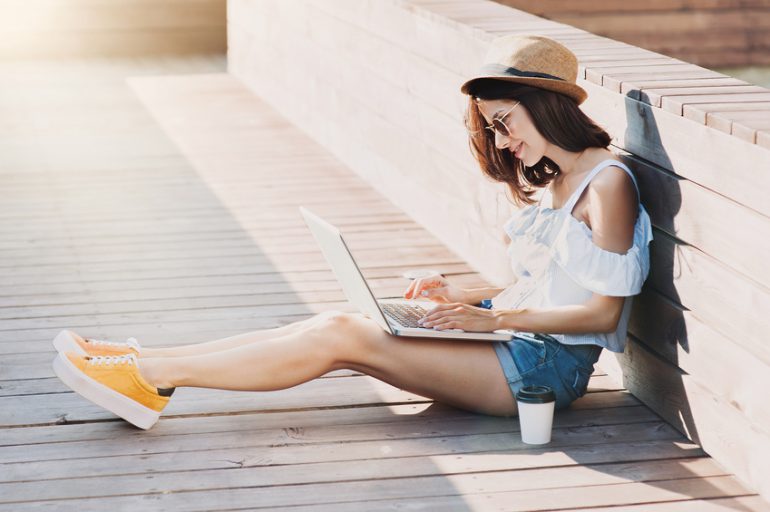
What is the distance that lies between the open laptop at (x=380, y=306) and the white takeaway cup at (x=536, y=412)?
15 cm

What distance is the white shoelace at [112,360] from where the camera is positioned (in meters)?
2.89

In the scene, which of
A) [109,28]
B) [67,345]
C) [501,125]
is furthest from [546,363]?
[109,28]

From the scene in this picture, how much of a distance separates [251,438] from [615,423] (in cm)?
88

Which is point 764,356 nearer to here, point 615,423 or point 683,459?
point 683,459

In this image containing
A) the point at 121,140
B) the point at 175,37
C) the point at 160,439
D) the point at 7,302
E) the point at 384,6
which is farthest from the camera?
the point at 175,37

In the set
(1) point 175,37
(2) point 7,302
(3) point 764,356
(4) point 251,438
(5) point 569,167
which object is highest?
(5) point 569,167

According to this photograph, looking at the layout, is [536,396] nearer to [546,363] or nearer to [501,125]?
[546,363]

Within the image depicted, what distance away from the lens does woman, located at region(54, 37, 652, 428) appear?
2768 mm

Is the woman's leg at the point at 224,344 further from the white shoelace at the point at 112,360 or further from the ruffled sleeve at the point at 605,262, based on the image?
the ruffled sleeve at the point at 605,262

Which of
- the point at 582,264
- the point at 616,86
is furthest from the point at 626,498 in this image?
the point at 616,86

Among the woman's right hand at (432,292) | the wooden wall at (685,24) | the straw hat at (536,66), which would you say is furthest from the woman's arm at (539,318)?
the wooden wall at (685,24)

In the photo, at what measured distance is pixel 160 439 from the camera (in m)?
2.91

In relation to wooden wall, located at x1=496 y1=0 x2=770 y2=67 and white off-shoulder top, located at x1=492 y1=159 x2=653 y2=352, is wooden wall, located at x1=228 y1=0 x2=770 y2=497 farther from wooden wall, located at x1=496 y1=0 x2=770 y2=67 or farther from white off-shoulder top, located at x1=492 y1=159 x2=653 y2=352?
wooden wall, located at x1=496 y1=0 x2=770 y2=67

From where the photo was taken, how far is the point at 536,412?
2.78 meters
